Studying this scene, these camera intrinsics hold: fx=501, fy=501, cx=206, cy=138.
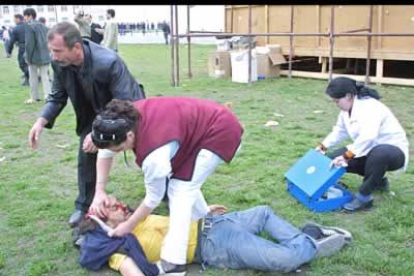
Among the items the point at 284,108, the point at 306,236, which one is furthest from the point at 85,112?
the point at 284,108

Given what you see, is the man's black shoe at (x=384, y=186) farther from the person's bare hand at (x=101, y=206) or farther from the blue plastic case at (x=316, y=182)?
the person's bare hand at (x=101, y=206)

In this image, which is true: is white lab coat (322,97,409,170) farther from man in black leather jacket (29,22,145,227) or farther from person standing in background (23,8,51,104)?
person standing in background (23,8,51,104)

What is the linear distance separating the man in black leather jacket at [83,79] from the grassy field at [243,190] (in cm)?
72

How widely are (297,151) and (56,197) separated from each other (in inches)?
100

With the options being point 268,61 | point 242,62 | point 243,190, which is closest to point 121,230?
point 243,190

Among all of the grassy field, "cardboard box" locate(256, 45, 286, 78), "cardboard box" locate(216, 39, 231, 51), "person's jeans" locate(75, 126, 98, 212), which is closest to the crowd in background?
the grassy field

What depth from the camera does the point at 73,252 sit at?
10.8 feet

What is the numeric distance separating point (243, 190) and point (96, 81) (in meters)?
1.72

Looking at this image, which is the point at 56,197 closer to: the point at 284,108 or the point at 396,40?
the point at 284,108

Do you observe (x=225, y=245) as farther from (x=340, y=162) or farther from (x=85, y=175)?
(x=85, y=175)

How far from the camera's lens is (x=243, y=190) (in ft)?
14.1

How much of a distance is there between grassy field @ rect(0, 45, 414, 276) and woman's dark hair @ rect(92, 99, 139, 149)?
985 millimetres

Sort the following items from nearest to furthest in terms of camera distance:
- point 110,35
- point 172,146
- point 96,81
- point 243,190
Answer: point 172,146
point 96,81
point 243,190
point 110,35
